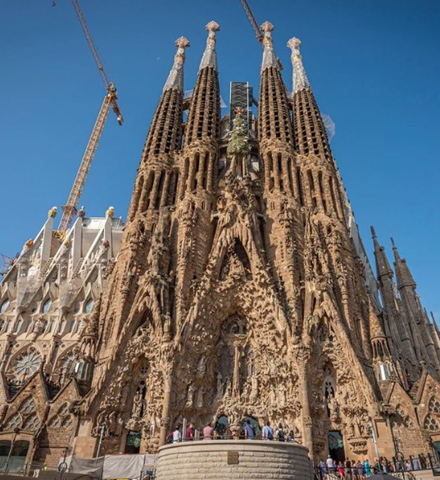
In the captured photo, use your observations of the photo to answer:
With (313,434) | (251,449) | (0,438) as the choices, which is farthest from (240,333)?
(0,438)

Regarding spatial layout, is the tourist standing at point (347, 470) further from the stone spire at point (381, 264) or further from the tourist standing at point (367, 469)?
the stone spire at point (381, 264)

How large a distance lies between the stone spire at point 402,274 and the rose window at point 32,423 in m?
27.8

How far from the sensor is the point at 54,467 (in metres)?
18.2

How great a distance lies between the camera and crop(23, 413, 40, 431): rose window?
19.6 m

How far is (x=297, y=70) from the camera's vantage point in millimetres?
39344

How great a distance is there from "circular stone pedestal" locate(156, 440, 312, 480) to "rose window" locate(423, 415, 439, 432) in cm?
842

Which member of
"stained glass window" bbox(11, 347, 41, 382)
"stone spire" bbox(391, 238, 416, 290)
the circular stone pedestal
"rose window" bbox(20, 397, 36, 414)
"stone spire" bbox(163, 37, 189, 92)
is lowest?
the circular stone pedestal

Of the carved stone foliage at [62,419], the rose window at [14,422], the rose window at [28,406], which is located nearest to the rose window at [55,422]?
the carved stone foliage at [62,419]

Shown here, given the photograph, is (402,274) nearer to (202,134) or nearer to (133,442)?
(202,134)

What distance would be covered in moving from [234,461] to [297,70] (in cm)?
A: 3564

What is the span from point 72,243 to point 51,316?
29.7 feet

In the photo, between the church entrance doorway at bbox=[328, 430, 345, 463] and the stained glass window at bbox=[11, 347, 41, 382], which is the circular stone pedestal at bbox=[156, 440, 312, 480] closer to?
the church entrance doorway at bbox=[328, 430, 345, 463]

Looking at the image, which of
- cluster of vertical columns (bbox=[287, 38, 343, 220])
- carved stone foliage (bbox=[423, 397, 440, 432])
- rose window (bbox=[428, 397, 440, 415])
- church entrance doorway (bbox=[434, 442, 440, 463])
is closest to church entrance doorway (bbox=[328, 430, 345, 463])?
carved stone foliage (bbox=[423, 397, 440, 432])

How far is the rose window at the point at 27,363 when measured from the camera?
28.5 metres
